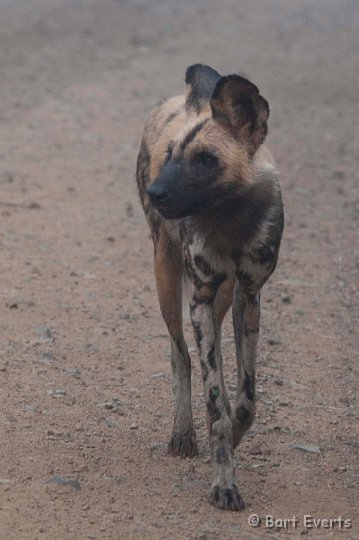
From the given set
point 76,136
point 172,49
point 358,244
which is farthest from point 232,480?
point 172,49

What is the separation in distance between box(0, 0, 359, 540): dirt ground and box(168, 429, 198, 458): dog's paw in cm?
5

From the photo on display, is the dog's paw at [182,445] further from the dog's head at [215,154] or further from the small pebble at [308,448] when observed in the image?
the dog's head at [215,154]

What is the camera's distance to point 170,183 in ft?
14.9

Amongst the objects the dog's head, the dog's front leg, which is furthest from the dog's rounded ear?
the dog's front leg

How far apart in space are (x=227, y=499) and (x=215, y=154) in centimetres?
124

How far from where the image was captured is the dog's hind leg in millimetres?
5184

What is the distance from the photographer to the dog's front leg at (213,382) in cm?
465

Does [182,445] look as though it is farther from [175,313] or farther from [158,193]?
[158,193]

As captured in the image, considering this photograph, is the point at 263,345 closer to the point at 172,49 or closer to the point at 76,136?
the point at 76,136

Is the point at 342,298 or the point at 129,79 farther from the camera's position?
the point at 129,79

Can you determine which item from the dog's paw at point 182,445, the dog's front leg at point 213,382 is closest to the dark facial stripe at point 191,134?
the dog's front leg at point 213,382

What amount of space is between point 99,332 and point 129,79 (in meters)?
8.11

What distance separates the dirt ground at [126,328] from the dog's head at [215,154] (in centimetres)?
105

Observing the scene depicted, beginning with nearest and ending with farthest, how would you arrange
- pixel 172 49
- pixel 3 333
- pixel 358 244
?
pixel 3 333 < pixel 358 244 < pixel 172 49
